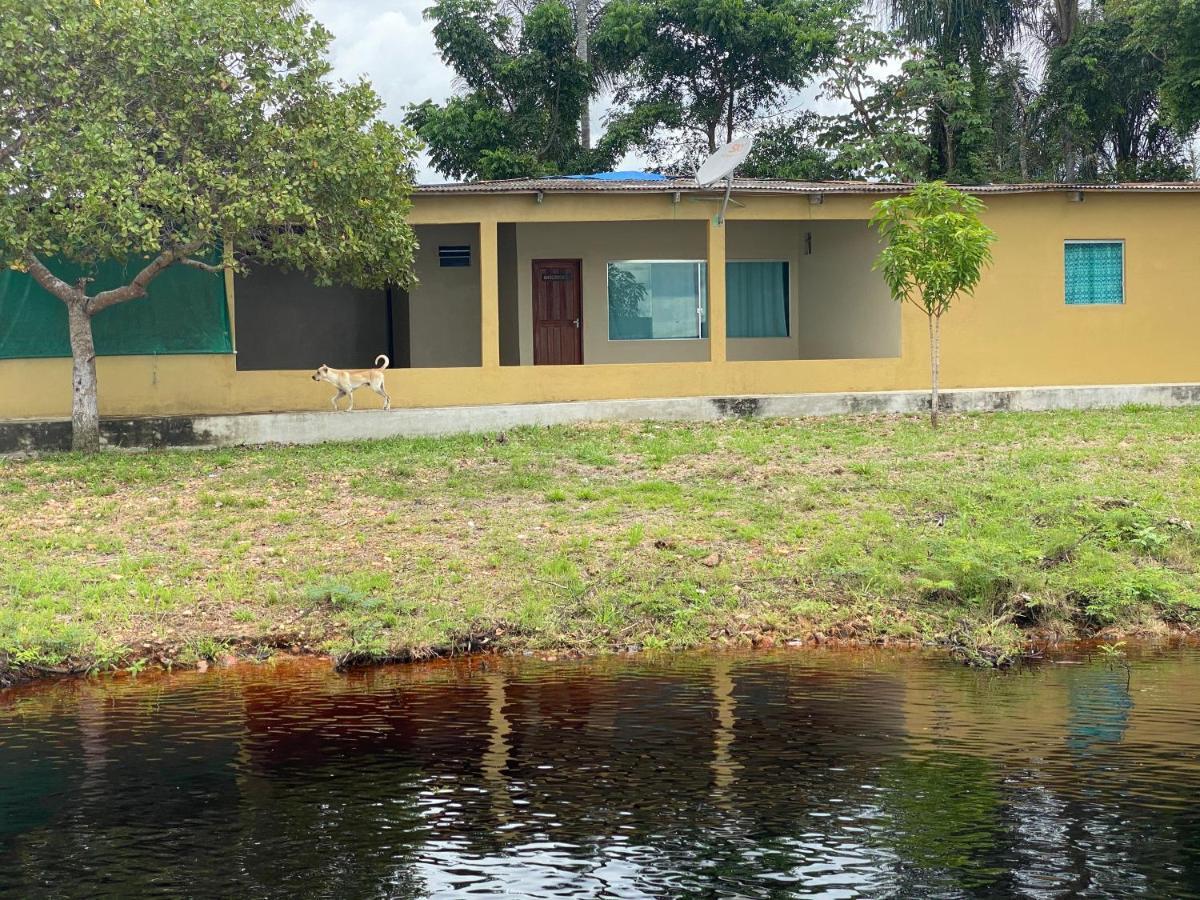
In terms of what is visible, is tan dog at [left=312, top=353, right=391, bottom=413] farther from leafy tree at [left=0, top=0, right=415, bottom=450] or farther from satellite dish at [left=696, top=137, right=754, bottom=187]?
satellite dish at [left=696, top=137, right=754, bottom=187]

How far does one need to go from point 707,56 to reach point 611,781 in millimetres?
24611

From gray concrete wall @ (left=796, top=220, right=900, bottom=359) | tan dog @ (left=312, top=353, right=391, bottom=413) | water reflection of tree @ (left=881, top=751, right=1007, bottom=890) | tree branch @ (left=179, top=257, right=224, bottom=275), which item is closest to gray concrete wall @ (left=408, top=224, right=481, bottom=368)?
tan dog @ (left=312, top=353, right=391, bottom=413)

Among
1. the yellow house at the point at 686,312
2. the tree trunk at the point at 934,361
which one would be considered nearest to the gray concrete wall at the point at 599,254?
the yellow house at the point at 686,312

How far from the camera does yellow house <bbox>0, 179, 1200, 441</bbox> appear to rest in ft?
59.1

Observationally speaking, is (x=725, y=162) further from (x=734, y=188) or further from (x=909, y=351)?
(x=909, y=351)

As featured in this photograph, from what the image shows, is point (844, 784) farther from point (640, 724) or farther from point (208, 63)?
point (208, 63)

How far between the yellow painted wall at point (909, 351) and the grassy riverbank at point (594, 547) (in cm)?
203

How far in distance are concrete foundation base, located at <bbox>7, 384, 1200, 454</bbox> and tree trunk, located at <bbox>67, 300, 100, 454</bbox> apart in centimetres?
31

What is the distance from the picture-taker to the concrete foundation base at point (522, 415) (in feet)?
54.9

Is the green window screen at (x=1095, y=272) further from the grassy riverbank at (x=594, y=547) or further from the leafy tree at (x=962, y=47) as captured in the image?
the leafy tree at (x=962, y=47)

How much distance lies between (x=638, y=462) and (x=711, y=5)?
15.8m

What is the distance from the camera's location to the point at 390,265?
17.0m

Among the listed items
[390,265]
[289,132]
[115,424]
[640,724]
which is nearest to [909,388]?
[390,265]

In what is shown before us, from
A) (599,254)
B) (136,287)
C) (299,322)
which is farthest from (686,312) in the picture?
(136,287)
